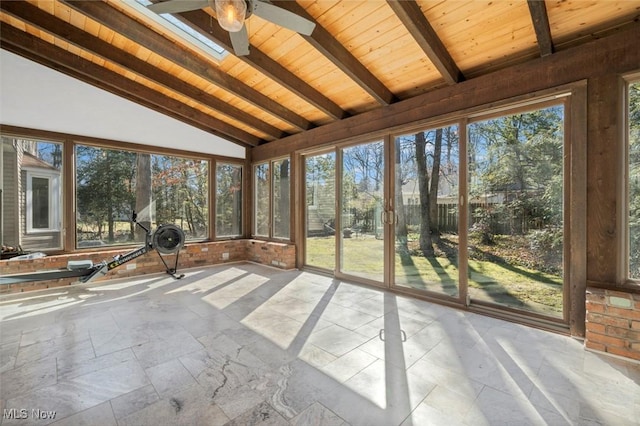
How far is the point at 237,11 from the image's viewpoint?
204cm

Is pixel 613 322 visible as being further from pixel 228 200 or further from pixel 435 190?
pixel 228 200

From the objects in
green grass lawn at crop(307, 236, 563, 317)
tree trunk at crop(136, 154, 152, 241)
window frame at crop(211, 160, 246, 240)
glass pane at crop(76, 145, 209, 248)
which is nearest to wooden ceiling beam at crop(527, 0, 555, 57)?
green grass lawn at crop(307, 236, 563, 317)

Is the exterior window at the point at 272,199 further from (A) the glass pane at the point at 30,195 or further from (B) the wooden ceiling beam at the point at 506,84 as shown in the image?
(A) the glass pane at the point at 30,195

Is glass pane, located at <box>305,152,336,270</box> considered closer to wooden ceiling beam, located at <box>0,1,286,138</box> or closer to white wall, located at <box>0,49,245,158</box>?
wooden ceiling beam, located at <box>0,1,286,138</box>

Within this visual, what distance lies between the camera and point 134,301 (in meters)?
3.81

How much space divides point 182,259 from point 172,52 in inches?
150

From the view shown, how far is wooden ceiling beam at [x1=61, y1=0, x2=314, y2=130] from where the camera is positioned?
3.15 metres

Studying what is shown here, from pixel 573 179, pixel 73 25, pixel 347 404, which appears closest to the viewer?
pixel 347 404

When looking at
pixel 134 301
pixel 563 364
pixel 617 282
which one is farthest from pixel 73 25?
pixel 617 282

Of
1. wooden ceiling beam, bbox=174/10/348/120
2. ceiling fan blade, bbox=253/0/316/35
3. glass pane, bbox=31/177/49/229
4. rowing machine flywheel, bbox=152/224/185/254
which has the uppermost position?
wooden ceiling beam, bbox=174/10/348/120

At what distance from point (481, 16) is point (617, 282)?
9.25ft

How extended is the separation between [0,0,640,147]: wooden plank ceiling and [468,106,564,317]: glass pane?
0.81 m

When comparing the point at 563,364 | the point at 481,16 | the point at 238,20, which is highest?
the point at 481,16

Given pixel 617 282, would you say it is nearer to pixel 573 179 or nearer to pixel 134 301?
pixel 573 179
